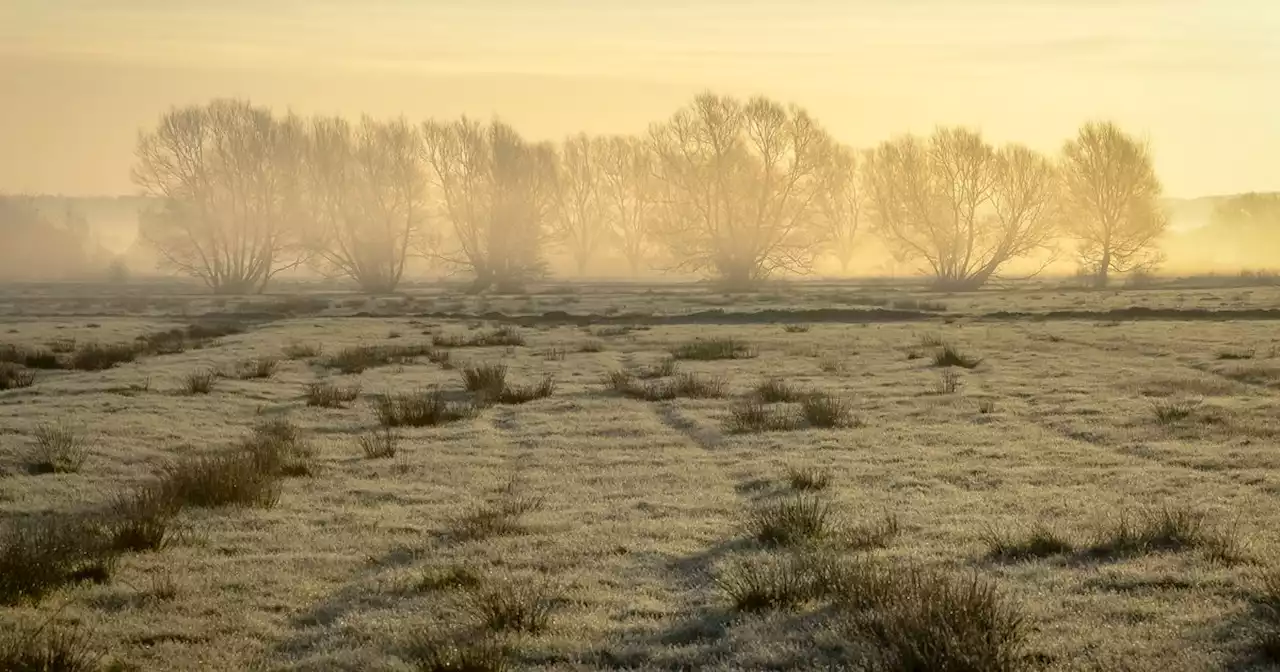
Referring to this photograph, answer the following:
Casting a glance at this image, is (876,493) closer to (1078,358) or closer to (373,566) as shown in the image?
(373,566)

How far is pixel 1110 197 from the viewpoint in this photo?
60.6 metres

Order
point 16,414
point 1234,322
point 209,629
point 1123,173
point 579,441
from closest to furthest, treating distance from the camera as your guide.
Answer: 1. point 209,629
2. point 579,441
3. point 16,414
4. point 1234,322
5. point 1123,173

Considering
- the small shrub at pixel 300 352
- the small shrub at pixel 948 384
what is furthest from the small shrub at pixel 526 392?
the small shrub at pixel 300 352

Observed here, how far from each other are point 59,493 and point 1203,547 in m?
9.10

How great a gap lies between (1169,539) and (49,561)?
7.11 metres

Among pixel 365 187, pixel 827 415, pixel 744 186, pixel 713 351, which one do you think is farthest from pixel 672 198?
pixel 827 415

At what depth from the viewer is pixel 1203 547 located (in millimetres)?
6828

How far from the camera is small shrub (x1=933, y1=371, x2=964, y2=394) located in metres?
16.2

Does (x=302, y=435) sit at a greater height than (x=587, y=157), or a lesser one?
lesser

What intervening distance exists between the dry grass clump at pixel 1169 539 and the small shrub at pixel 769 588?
2.15m

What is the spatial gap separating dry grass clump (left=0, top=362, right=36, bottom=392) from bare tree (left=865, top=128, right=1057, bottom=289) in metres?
47.6

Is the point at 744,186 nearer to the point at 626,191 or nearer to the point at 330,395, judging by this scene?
the point at 626,191

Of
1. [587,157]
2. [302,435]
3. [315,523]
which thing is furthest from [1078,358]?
[587,157]

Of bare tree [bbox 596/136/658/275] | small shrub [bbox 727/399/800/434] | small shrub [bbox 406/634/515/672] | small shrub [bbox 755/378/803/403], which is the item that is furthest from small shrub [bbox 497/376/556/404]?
bare tree [bbox 596/136/658/275]
